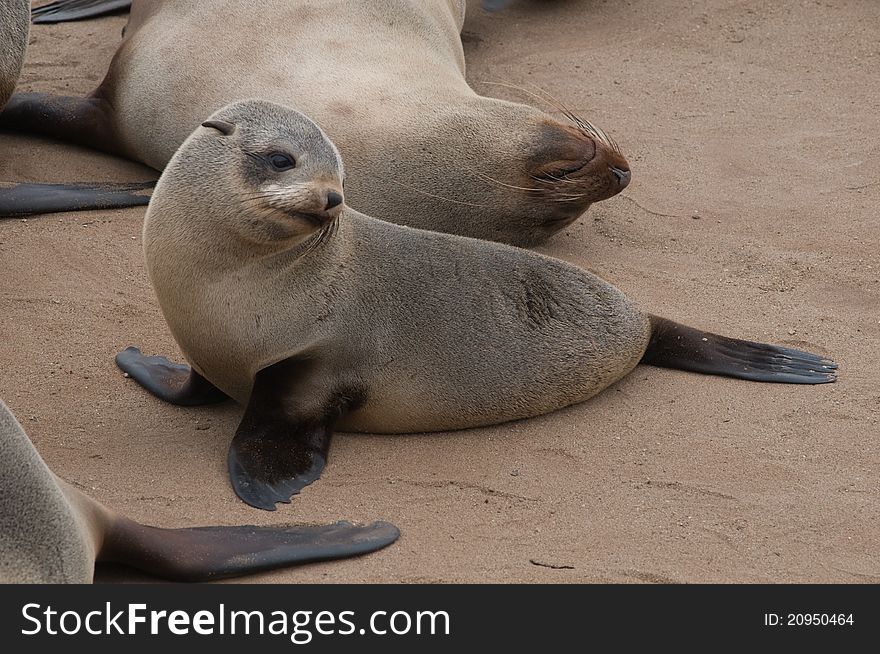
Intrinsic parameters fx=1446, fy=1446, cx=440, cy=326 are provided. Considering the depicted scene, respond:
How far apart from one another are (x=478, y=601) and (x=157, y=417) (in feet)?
5.64

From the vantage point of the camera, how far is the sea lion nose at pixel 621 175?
6688 mm

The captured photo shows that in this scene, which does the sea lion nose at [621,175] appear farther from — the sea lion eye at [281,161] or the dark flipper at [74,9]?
the dark flipper at [74,9]

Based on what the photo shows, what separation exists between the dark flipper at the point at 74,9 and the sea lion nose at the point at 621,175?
376cm

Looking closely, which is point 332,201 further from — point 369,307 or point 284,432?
Answer: point 284,432

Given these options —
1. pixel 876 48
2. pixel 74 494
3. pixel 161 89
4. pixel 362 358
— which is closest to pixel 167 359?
pixel 362 358

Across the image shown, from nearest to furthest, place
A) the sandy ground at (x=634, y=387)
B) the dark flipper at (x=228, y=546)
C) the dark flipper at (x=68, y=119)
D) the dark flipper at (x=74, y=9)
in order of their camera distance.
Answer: the dark flipper at (x=228, y=546), the sandy ground at (x=634, y=387), the dark flipper at (x=68, y=119), the dark flipper at (x=74, y=9)

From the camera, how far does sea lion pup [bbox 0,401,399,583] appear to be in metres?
3.71

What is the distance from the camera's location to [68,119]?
727 centimetres

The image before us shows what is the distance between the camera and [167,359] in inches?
218

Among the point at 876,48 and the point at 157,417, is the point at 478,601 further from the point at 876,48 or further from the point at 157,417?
the point at 876,48

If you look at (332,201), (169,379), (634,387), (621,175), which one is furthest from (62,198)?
(634,387)

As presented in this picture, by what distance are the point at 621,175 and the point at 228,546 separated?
323 cm

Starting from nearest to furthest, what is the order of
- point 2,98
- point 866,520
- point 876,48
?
point 866,520
point 2,98
point 876,48

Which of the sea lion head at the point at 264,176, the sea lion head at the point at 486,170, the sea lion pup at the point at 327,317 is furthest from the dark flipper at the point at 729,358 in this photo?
the sea lion head at the point at 264,176
